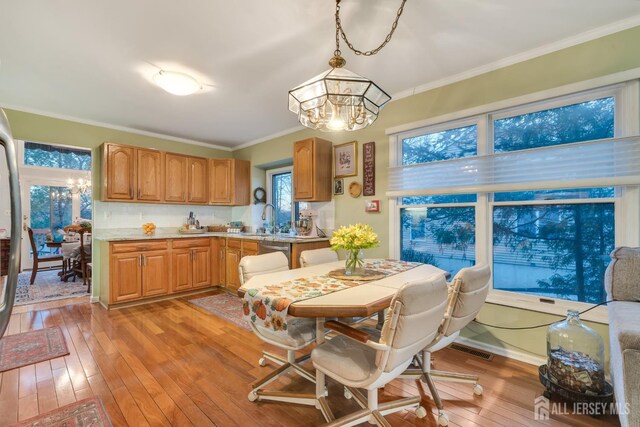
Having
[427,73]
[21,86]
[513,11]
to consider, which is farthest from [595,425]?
[21,86]

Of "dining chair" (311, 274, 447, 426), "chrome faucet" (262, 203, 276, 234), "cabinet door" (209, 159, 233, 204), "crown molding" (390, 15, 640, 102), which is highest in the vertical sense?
"crown molding" (390, 15, 640, 102)

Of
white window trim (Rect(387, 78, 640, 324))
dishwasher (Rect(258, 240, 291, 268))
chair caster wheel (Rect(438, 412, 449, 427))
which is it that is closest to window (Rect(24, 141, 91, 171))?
dishwasher (Rect(258, 240, 291, 268))

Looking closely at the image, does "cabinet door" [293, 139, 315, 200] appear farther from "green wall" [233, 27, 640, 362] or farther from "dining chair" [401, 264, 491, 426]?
"dining chair" [401, 264, 491, 426]

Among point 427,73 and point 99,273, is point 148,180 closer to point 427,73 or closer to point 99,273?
point 99,273

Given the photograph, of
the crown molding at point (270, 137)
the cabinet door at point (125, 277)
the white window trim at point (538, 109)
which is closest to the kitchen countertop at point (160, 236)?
the cabinet door at point (125, 277)

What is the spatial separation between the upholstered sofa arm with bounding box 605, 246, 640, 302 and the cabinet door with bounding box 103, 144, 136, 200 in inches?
201

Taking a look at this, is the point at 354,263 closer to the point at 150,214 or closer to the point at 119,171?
the point at 119,171

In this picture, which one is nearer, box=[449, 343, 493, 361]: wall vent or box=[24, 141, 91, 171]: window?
box=[449, 343, 493, 361]: wall vent

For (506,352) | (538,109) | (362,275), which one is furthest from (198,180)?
(506,352)

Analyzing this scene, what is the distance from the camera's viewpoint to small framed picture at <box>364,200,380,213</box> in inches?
131

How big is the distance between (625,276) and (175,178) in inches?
200

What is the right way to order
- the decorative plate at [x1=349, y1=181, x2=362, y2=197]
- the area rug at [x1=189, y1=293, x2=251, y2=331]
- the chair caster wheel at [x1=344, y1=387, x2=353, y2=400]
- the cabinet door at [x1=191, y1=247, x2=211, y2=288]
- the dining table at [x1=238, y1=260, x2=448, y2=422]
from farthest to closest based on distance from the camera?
the cabinet door at [x1=191, y1=247, x2=211, y2=288]
the decorative plate at [x1=349, y1=181, x2=362, y2=197]
the area rug at [x1=189, y1=293, x2=251, y2=331]
the chair caster wheel at [x1=344, y1=387, x2=353, y2=400]
the dining table at [x1=238, y1=260, x2=448, y2=422]

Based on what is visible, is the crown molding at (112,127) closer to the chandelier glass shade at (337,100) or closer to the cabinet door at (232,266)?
the cabinet door at (232,266)

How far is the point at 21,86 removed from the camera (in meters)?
2.99
